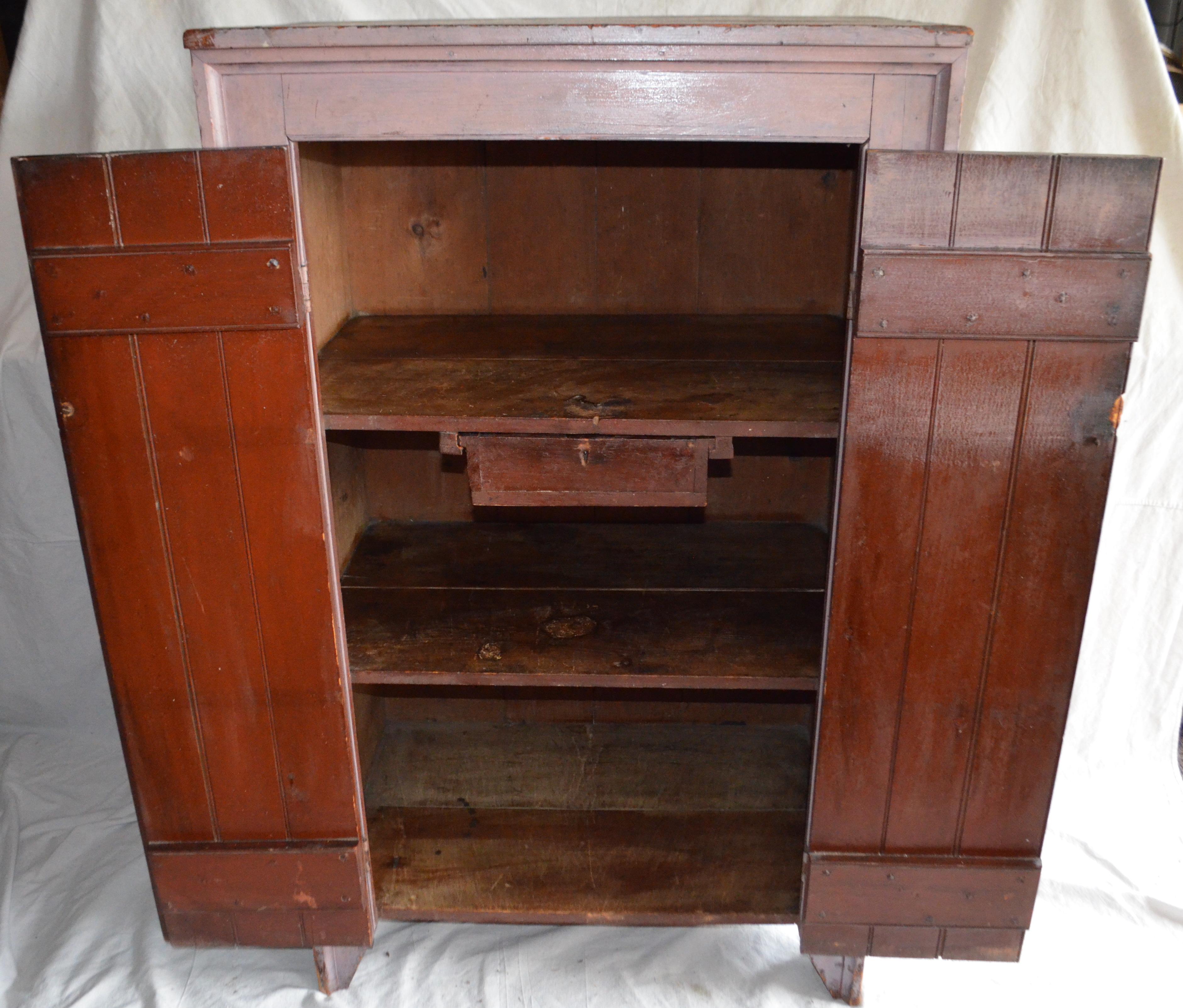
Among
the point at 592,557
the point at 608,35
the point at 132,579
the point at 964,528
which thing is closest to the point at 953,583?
the point at 964,528

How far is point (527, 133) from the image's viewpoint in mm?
1328

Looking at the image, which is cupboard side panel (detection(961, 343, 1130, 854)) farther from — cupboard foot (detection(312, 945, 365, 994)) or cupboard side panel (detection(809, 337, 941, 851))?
cupboard foot (detection(312, 945, 365, 994))

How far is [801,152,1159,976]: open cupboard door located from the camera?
1.30m

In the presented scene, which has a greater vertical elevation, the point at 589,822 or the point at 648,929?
the point at 589,822

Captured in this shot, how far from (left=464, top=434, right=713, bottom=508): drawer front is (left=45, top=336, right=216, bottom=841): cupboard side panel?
45 cm

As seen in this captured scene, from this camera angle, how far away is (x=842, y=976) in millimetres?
1842

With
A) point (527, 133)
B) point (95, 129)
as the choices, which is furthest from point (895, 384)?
point (95, 129)

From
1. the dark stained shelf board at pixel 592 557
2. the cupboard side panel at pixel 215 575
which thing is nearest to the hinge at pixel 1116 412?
the dark stained shelf board at pixel 592 557

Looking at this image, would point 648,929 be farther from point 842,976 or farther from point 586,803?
point 842,976

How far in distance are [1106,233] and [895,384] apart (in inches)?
12.2

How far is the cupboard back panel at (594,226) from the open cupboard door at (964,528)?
2.16 ft

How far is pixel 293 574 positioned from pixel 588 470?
0.44 meters

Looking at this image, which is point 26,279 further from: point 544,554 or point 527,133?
point 527,133

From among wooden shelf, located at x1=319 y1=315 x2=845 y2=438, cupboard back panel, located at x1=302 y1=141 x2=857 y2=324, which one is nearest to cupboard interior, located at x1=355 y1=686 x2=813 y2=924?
wooden shelf, located at x1=319 y1=315 x2=845 y2=438
